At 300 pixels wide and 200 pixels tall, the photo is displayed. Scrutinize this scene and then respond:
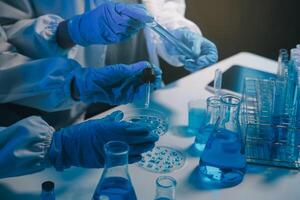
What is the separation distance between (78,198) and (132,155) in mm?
162

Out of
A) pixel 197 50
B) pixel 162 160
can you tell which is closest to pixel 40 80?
pixel 162 160

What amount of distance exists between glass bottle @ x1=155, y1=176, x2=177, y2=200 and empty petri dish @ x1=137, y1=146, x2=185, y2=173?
17 centimetres

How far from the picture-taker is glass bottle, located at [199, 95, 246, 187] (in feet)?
3.56

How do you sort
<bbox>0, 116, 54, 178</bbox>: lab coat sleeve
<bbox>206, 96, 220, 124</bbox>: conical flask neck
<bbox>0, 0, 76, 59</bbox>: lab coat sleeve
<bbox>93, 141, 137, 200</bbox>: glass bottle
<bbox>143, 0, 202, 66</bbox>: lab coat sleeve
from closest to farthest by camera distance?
<bbox>93, 141, 137, 200</bbox>: glass bottle → <bbox>0, 116, 54, 178</bbox>: lab coat sleeve → <bbox>206, 96, 220, 124</bbox>: conical flask neck → <bbox>0, 0, 76, 59</bbox>: lab coat sleeve → <bbox>143, 0, 202, 66</bbox>: lab coat sleeve

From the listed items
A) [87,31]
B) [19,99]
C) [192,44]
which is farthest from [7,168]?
[192,44]

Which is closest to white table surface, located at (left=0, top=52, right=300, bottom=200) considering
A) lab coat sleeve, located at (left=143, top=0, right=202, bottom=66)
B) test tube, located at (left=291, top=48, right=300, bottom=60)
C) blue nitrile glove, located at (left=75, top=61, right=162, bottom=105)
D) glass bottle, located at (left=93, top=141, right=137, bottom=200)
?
glass bottle, located at (left=93, top=141, right=137, bottom=200)

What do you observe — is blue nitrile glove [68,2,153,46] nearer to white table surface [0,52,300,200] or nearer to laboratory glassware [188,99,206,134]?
laboratory glassware [188,99,206,134]

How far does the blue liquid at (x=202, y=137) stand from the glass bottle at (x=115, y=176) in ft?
1.25

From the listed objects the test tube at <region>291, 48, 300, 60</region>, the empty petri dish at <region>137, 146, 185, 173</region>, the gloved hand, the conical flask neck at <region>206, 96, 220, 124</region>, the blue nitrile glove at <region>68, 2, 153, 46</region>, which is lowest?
the empty petri dish at <region>137, 146, 185, 173</region>

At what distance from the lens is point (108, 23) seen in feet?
4.80

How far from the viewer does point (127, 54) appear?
84.2 inches

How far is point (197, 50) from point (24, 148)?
854mm

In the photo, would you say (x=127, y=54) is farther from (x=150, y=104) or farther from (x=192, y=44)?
(x=150, y=104)

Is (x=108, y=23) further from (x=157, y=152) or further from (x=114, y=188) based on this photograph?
(x=114, y=188)
